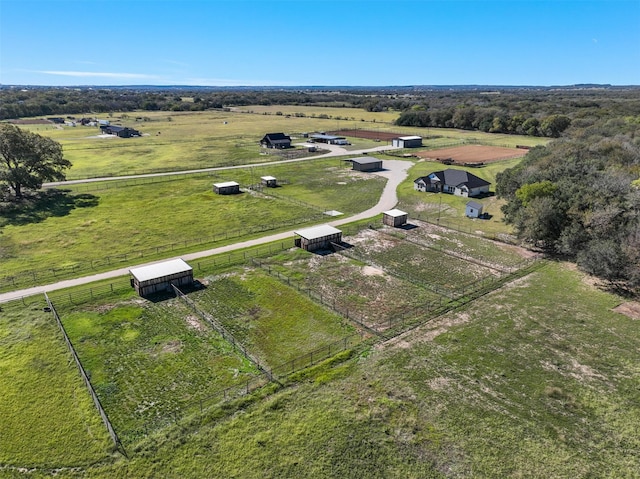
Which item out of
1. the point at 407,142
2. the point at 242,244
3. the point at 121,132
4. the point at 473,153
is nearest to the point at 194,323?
the point at 242,244

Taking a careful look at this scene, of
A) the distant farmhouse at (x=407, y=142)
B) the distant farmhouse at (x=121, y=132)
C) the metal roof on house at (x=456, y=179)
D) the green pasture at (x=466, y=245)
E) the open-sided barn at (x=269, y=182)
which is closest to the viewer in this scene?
the green pasture at (x=466, y=245)

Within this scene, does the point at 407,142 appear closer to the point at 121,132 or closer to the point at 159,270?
the point at 121,132

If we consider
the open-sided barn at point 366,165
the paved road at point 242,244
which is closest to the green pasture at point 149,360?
the paved road at point 242,244

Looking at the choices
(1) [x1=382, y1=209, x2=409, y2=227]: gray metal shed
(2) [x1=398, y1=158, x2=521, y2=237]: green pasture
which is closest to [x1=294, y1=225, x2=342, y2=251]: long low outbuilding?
(1) [x1=382, y1=209, x2=409, y2=227]: gray metal shed

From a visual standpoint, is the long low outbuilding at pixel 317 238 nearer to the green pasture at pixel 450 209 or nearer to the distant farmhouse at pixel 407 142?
the green pasture at pixel 450 209

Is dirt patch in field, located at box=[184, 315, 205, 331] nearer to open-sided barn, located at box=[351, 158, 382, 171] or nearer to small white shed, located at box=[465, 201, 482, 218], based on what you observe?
small white shed, located at box=[465, 201, 482, 218]

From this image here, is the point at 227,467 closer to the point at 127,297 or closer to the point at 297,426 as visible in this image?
the point at 297,426
